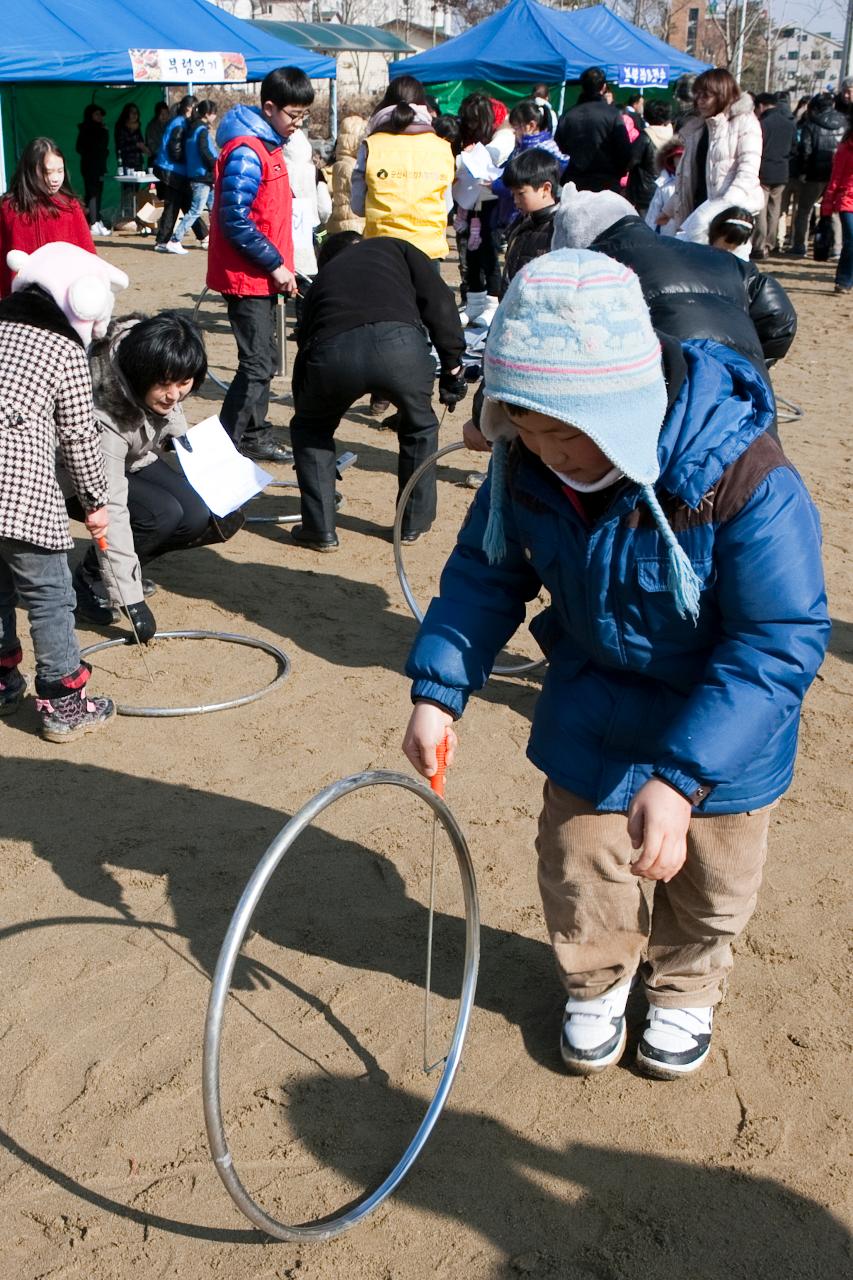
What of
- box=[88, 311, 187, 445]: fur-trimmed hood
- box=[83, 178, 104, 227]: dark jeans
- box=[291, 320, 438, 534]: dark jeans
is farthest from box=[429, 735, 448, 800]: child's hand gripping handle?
box=[83, 178, 104, 227]: dark jeans

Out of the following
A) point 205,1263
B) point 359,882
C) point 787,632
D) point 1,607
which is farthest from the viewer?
point 1,607

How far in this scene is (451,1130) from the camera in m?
2.83

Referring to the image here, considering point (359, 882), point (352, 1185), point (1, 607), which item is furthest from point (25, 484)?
point (352, 1185)

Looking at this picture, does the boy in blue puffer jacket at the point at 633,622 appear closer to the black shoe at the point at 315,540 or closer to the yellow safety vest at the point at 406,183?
the black shoe at the point at 315,540

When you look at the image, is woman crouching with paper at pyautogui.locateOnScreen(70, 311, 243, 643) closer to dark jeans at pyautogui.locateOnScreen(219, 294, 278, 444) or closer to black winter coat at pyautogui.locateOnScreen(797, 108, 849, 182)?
dark jeans at pyautogui.locateOnScreen(219, 294, 278, 444)

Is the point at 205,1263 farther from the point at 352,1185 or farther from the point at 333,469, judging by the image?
the point at 333,469

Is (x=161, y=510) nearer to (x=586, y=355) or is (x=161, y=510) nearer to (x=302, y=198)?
(x=586, y=355)

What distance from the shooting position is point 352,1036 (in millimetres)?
3113

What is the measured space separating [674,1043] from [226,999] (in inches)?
47.7

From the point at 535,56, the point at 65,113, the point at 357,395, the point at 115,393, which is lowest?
the point at 357,395

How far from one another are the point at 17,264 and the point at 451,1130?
354 centimetres

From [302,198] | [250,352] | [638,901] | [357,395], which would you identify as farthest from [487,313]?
[638,901]

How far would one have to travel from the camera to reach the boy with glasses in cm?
709

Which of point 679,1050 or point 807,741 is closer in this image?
point 679,1050
